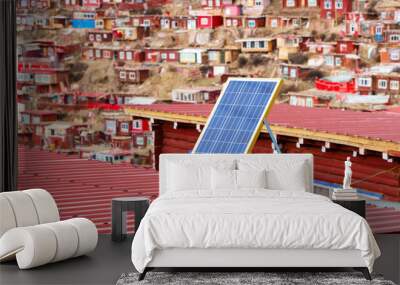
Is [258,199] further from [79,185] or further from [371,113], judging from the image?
[79,185]

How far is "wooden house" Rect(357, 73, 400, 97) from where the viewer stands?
8398 millimetres

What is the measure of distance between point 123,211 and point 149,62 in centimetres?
202

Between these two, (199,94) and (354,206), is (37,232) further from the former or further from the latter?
(199,94)

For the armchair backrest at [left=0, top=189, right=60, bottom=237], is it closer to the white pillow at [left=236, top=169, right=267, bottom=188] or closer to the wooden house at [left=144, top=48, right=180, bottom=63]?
the white pillow at [left=236, top=169, right=267, bottom=188]

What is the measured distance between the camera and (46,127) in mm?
8961

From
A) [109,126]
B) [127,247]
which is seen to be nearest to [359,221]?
[127,247]

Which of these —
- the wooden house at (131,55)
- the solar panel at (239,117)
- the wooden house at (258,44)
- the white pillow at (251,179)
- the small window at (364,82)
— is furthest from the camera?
the wooden house at (131,55)

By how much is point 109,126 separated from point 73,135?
0.41 m

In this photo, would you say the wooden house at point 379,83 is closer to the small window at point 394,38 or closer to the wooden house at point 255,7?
the small window at point 394,38

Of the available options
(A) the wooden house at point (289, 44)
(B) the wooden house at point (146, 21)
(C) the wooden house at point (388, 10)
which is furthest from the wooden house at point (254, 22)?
(C) the wooden house at point (388, 10)

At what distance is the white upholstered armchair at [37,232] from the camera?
20.4 feet

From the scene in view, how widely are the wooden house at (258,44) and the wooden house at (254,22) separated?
14 cm

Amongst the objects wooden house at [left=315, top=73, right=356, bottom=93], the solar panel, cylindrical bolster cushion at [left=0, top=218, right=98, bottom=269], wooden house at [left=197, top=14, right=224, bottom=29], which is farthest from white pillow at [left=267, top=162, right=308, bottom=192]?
wooden house at [left=197, top=14, right=224, bottom=29]

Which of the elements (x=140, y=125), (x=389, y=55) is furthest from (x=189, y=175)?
(x=389, y=55)
